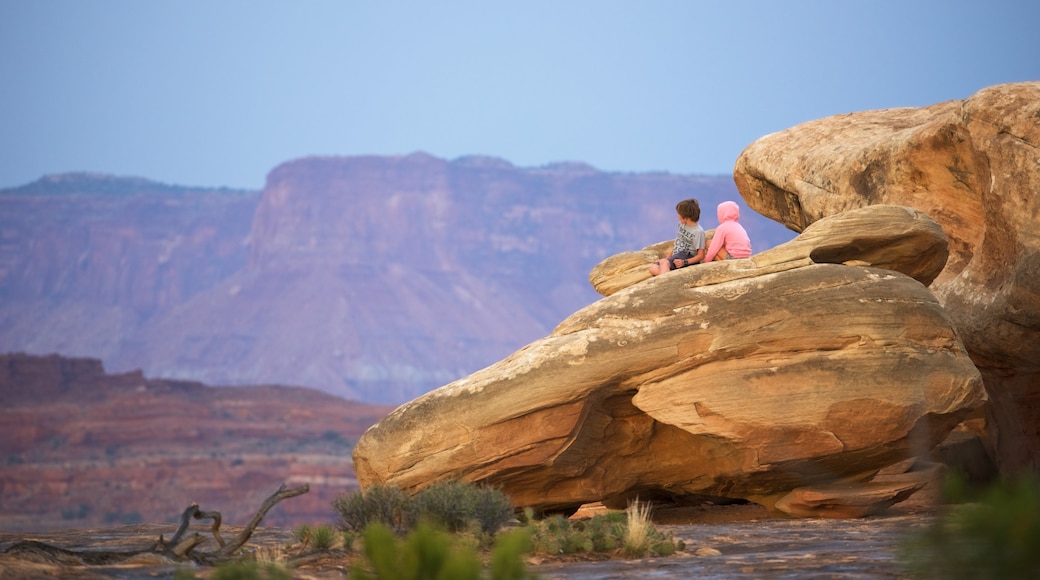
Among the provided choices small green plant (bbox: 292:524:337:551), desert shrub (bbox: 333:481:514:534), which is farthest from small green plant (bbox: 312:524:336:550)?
desert shrub (bbox: 333:481:514:534)

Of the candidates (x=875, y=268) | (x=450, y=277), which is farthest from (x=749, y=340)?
(x=450, y=277)

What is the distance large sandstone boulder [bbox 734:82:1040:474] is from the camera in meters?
17.8

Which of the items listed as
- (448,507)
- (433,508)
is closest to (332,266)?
(433,508)

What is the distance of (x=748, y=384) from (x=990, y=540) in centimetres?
912

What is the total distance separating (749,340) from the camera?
15.4 m

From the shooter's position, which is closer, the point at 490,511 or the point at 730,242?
the point at 490,511

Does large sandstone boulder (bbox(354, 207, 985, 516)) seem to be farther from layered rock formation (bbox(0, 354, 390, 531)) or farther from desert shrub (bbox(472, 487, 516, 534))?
layered rock formation (bbox(0, 354, 390, 531))

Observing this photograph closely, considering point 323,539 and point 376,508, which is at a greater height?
point 376,508

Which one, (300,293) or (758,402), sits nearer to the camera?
(758,402)

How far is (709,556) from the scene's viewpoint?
39.0ft

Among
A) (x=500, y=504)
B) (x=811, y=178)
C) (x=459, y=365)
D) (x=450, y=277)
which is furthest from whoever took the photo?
(x=450, y=277)

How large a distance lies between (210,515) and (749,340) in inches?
287

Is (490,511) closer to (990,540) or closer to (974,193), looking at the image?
(990,540)

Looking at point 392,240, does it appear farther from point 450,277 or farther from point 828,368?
point 828,368
